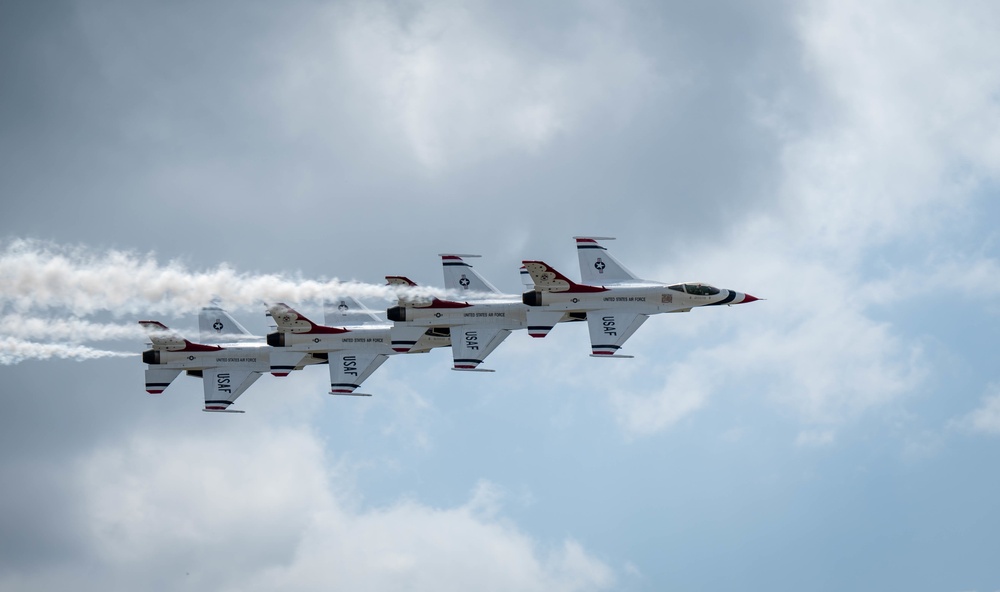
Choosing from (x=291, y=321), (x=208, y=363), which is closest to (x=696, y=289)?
(x=291, y=321)

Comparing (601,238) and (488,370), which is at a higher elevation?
(601,238)

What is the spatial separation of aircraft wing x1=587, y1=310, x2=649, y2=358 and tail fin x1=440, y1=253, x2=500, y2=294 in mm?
8723

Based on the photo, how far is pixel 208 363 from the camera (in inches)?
5246

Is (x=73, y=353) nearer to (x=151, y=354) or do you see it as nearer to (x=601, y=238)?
(x=151, y=354)

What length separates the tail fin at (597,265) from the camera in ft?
424

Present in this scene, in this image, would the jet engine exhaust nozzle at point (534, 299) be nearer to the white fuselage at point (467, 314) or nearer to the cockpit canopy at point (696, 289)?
the white fuselage at point (467, 314)

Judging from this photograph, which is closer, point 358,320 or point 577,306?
point 577,306

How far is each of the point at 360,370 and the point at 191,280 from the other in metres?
13.3

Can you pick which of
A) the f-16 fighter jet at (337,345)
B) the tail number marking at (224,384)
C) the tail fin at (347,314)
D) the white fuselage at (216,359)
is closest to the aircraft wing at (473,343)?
the f-16 fighter jet at (337,345)

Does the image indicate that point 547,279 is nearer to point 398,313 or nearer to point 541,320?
point 541,320

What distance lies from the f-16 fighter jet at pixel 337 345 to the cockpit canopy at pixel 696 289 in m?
16.4

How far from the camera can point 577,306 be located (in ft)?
414

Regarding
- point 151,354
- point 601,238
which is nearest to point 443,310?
point 601,238

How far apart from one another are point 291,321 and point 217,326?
9.69 meters
